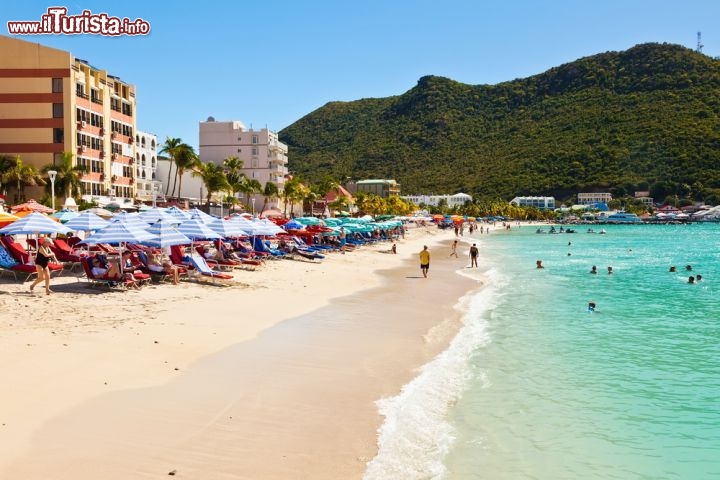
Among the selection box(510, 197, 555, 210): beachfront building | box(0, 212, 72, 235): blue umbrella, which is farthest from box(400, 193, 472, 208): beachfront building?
box(0, 212, 72, 235): blue umbrella

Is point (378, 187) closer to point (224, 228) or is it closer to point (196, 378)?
point (224, 228)

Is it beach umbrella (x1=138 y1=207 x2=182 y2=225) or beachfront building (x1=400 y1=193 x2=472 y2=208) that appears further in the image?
beachfront building (x1=400 y1=193 x2=472 y2=208)

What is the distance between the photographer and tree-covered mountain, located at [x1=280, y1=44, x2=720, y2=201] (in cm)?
14525

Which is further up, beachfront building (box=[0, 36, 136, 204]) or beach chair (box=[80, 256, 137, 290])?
beachfront building (box=[0, 36, 136, 204])

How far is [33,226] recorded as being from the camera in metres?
17.6

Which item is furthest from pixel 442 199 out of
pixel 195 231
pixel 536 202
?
pixel 195 231

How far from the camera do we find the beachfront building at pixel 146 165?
60.6m

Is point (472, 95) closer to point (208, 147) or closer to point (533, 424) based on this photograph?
point (208, 147)

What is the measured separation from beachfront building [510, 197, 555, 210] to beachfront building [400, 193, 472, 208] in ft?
38.9

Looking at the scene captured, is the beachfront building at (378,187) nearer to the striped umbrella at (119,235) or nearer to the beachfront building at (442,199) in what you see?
the beachfront building at (442,199)

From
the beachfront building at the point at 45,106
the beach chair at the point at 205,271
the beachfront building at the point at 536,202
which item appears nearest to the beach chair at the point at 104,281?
the beach chair at the point at 205,271

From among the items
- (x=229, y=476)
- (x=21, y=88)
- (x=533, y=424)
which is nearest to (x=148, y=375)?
(x=229, y=476)

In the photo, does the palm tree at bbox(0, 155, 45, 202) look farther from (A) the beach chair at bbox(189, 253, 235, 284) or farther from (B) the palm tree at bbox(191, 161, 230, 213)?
(A) the beach chair at bbox(189, 253, 235, 284)

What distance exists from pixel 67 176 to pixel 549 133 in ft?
458
